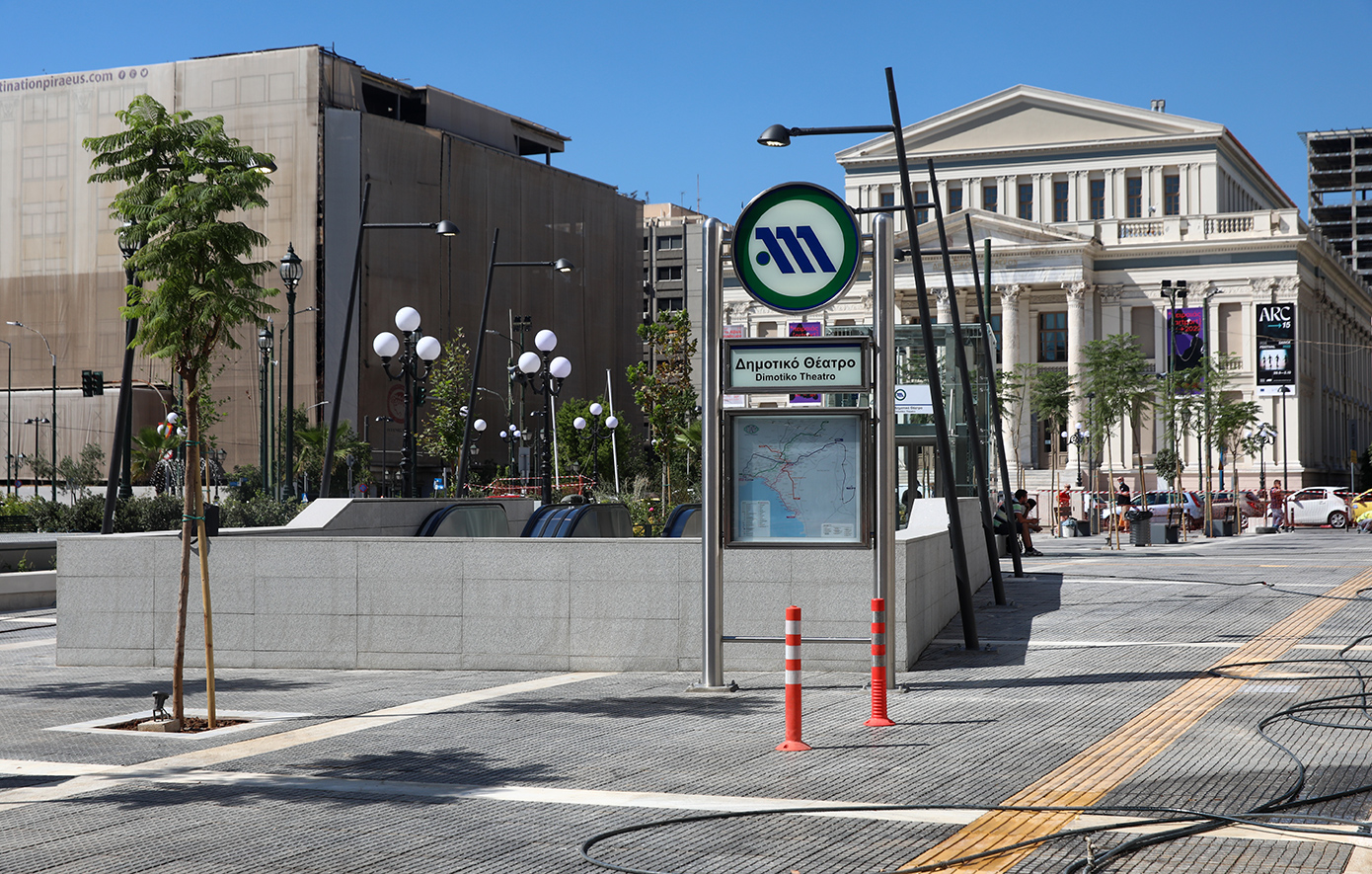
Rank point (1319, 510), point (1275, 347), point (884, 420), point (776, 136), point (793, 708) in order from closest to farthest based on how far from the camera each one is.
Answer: point (793, 708) < point (884, 420) < point (776, 136) < point (1319, 510) < point (1275, 347)

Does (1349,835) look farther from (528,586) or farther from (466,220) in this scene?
(466,220)

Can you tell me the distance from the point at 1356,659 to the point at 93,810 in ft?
34.1

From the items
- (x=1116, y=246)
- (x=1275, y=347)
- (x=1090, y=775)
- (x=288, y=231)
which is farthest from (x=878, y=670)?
(x=1116, y=246)

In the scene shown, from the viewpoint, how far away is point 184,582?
10.4 metres

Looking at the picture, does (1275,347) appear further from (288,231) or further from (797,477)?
(797,477)

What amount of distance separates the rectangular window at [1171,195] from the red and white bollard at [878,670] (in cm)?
9481

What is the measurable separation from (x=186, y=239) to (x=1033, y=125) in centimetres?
9648

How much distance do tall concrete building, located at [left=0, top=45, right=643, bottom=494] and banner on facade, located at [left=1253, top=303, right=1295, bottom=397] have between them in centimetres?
4385

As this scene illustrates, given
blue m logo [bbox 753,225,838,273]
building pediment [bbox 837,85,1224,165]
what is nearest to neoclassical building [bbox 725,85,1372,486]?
building pediment [bbox 837,85,1224,165]

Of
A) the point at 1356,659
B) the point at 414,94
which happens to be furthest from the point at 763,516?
the point at 414,94

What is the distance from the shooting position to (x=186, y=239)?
10.4m

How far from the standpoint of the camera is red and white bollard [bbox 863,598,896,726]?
9641 millimetres

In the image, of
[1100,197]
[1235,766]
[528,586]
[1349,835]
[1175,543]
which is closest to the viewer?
[1349,835]

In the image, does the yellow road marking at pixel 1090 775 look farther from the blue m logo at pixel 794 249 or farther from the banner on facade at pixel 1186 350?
the banner on facade at pixel 1186 350
